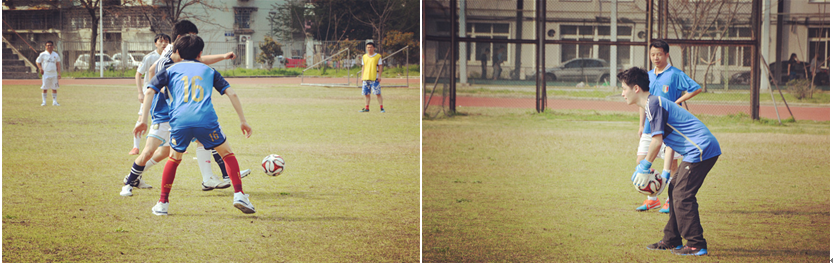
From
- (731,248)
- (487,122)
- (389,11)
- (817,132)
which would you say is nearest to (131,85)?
(389,11)

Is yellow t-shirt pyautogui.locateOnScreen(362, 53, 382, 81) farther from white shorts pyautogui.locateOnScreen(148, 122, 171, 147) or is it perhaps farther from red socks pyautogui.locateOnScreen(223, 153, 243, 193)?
red socks pyautogui.locateOnScreen(223, 153, 243, 193)

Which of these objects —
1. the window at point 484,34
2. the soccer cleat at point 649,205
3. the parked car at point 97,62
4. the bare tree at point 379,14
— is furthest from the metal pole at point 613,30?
the parked car at point 97,62

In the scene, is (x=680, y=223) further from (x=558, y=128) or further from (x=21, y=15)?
(x=21, y=15)

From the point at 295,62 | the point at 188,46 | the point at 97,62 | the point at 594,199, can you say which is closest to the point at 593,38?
the point at 295,62

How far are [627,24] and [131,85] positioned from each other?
11.0m

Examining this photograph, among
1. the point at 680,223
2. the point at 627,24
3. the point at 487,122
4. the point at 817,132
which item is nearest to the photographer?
the point at 680,223

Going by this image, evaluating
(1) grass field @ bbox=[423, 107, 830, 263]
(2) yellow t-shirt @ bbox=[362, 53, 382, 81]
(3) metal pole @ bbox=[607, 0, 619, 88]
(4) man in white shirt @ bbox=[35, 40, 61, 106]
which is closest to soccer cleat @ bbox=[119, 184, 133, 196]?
(1) grass field @ bbox=[423, 107, 830, 263]

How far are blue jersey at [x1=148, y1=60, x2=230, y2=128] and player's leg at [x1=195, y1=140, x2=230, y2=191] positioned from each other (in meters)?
0.89

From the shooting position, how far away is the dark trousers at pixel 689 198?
309 centimetres

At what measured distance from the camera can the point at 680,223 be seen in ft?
10.4

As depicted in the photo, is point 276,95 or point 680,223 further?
point 276,95

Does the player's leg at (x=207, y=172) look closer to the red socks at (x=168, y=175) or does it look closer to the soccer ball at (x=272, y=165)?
the soccer ball at (x=272, y=165)

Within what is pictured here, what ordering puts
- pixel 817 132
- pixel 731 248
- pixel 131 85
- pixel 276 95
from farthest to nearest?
pixel 131 85 → pixel 276 95 → pixel 817 132 → pixel 731 248

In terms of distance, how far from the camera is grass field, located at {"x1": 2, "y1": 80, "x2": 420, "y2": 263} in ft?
10.9
